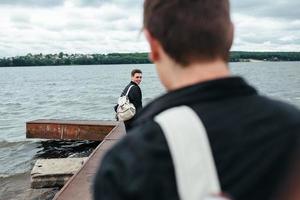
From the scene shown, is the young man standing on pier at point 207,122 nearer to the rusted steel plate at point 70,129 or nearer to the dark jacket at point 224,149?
the dark jacket at point 224,149

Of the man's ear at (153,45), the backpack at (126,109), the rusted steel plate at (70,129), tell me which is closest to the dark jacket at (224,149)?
the man's ear at (153,45)

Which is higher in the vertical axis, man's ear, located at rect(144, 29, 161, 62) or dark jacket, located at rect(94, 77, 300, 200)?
man's ear, located at rect(144, 29, 161, 62)

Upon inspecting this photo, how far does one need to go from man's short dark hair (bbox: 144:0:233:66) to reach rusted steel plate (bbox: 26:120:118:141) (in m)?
13.5

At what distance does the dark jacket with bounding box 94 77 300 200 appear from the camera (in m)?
1.20

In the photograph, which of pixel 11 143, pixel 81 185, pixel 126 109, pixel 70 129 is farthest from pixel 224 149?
pixel 11 143

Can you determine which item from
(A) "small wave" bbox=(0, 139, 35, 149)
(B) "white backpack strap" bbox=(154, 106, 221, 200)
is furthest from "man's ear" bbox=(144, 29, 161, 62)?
(A) "small wave" bbox=(0, 139, 35, 149)

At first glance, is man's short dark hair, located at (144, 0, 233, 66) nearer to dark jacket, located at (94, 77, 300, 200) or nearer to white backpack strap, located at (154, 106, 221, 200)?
dark jacket, located at (94, 77, 300, 200)

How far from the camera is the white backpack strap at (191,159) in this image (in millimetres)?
1184

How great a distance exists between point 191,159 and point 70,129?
14376mm

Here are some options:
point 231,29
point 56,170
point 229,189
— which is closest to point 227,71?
point 231,29

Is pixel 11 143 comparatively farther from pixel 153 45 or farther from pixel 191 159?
pixel 191 159

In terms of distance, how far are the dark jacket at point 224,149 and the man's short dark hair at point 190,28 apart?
3.8 inches

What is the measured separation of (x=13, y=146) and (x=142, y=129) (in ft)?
62.4

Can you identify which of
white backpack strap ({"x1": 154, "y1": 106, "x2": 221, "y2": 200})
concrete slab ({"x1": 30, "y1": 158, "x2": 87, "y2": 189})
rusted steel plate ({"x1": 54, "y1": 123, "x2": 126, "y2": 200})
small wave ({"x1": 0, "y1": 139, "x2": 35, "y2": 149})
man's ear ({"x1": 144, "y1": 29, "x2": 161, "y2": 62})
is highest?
man's ear ({"x1": 144, "y1": 29, "x2": 161, "y2": 62})
